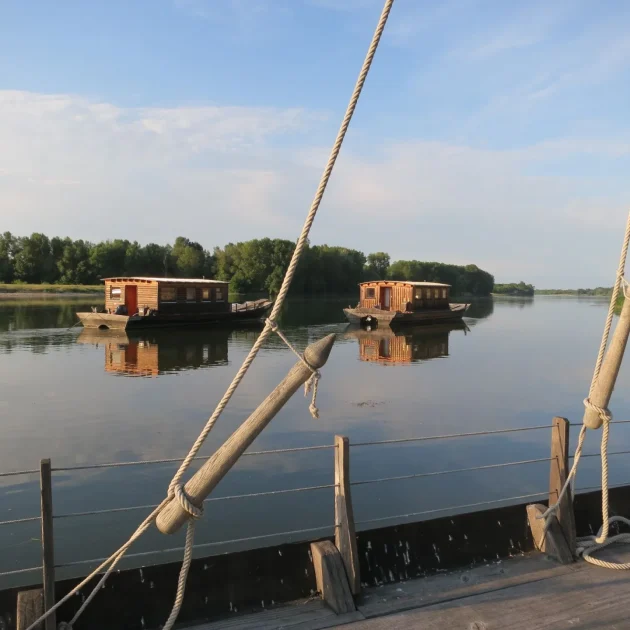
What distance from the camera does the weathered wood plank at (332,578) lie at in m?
3.31

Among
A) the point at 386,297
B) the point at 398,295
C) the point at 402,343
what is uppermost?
the point at 398,295

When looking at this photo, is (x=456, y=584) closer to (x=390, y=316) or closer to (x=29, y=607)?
(x=29, y=607)

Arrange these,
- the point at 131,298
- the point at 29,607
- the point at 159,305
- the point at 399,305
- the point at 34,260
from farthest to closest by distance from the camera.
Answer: the point at 34,260, the point at 399,305, the point at 131,298, the point at 159,305, the point at 29,607

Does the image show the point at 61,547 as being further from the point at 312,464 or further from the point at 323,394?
the point at 323,394

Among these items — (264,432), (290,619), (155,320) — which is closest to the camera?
(290,619)

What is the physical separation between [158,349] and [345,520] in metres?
23.9

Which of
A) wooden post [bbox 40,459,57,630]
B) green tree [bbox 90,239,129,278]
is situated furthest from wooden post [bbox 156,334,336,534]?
green tree [bbox 90,239,129,278]

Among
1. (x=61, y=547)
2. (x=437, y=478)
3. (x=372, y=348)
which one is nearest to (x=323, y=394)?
(x=437, y=478)

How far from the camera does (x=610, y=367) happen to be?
11.0ft

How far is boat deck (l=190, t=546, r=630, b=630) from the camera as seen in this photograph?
3.16 meters

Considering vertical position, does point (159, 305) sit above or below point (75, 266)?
below

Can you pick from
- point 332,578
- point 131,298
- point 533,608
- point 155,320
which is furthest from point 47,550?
point 131,298

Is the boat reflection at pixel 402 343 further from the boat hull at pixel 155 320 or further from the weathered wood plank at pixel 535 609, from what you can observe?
the weathered wood plank at pixel 535 609

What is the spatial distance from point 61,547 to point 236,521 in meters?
2.07
